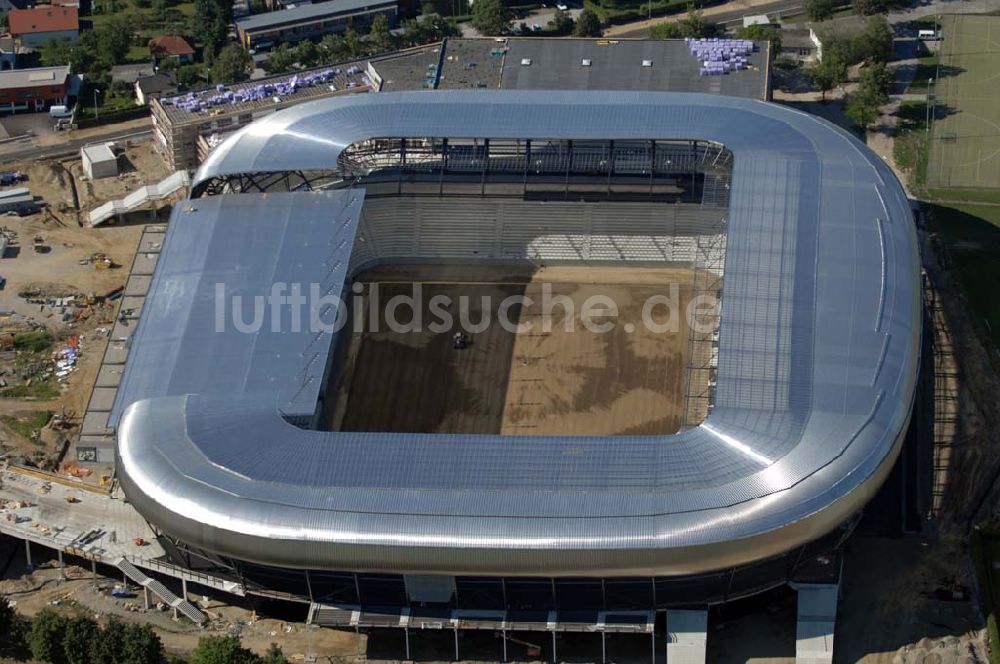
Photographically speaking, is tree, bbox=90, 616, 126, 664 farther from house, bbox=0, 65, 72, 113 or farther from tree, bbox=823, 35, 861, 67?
tree, bbox=823, 35, 861, 67

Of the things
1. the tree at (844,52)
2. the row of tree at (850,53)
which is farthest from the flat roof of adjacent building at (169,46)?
the tree at (844,52)

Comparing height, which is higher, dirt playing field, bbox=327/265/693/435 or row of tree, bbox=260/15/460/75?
row of tree, bbox=260/15/460/75

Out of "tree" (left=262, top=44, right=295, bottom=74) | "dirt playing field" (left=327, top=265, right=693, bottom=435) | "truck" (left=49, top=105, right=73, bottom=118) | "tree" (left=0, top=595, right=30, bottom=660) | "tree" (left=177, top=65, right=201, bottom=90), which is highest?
"tree" (left=262, top=44, right=295, bottom=74)

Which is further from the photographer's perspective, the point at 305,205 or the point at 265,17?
the point at 265,17

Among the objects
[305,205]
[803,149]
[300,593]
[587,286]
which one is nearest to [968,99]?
[803,149]

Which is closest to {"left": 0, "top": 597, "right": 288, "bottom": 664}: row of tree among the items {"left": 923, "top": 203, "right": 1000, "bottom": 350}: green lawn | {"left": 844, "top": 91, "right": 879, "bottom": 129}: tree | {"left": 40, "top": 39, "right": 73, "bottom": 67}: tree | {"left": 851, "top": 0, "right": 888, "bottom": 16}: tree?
{"left": 923, "top": 203, "right": 1000, "bottom": 350}: green lawn

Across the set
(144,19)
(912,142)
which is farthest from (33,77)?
(912,142)

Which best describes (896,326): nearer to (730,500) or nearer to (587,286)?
(730,500)
